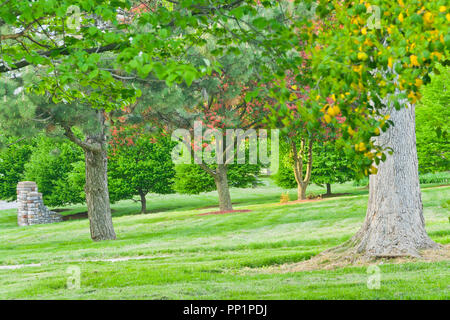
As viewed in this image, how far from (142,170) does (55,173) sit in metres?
6.58

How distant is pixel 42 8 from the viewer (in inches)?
169

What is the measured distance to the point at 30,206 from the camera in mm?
29750

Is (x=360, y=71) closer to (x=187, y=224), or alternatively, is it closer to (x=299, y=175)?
(x=187, y=224)

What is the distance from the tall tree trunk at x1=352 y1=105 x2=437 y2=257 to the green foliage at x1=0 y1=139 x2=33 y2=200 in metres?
31.2

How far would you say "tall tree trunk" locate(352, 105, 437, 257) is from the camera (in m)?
8.34

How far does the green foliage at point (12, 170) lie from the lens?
35438 mm

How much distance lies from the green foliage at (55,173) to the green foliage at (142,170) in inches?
101

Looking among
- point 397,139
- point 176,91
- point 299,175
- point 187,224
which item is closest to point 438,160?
point 299,175

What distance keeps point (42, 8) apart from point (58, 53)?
0.69 metres

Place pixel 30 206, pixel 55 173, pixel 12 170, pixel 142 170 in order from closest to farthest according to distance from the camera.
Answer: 1. pixel 30 206
2. pixel 142 170
3. pixel 55 173
4. pixel 12 170

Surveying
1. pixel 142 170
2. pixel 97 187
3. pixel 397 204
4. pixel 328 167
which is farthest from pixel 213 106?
pixel 397 204

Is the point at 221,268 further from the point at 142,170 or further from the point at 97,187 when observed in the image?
the point at 142,170

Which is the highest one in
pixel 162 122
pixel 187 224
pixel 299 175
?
pixel 162 122

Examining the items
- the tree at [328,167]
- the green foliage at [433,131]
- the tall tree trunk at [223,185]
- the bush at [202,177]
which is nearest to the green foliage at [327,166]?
the tree at [328,167]
